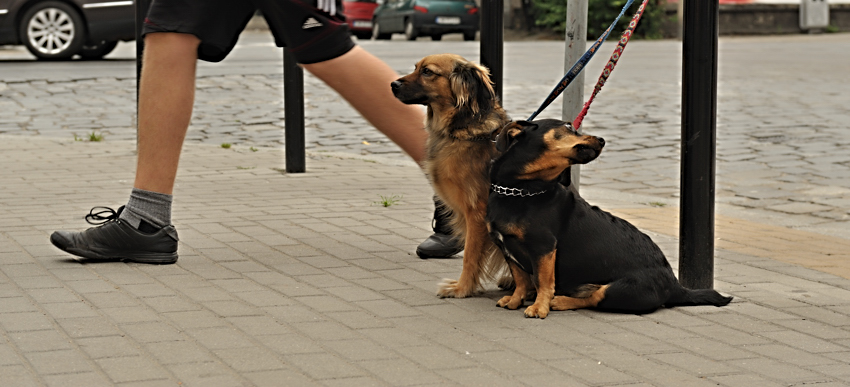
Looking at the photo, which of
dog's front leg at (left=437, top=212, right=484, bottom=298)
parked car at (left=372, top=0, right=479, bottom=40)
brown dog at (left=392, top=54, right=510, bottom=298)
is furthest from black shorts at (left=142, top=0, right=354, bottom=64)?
parked car at (left=372, top=0, right=479, bottom=40)

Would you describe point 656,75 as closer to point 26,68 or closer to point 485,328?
point 26,68

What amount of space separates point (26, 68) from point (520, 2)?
20178 mm

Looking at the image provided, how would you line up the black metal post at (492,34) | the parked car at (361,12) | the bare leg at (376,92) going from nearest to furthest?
1. the bare leg at (376,92)
2. the black metal post at (492,34)
3. the parked car at (361,12)


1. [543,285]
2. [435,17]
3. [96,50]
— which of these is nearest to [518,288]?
[543,285]

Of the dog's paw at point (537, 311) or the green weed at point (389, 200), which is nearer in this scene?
the dog's paw at point (537, 311)

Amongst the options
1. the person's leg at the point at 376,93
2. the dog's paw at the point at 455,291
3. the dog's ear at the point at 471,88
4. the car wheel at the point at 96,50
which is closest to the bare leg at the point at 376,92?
the person's leg at the point at 376,93

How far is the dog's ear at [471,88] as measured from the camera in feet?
13.4

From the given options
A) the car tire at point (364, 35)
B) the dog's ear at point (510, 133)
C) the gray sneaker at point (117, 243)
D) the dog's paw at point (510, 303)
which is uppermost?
Result: the car tire at point (364, 35)

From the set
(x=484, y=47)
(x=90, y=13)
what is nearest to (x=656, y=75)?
(x=90, y=13)

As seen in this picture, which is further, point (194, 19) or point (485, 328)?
point (194, 19)

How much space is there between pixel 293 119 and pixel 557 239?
397cm

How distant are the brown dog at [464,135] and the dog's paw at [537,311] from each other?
1.23ft

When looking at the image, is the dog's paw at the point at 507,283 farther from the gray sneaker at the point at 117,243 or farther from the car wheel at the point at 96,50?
the car wheel at the point at 96,50

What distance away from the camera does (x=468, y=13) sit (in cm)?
2852
